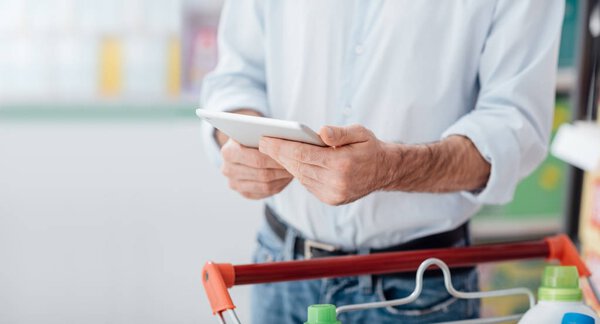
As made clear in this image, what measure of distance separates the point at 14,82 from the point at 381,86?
216 cm

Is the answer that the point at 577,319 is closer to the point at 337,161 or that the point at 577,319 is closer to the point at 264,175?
the point at 337,161

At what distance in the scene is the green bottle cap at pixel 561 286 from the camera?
1.04m

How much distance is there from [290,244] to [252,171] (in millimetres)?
285

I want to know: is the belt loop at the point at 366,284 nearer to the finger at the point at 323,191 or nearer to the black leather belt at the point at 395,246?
the black leather belt at the point at 395,246

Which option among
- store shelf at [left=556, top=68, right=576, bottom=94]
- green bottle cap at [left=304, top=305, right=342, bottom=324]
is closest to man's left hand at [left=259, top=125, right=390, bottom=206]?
green bottle cap at [left=304, top=305, right=342, bottom=324]

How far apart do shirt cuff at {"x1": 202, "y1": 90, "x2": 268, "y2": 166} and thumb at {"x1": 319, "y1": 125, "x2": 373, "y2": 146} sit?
450 millimetres

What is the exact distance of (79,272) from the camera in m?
3.14

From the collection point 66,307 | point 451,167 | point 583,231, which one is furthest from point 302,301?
point 66,307

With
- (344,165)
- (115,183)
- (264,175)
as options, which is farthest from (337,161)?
(115,183)

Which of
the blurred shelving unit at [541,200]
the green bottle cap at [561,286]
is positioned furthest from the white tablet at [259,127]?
the blurred shelving unit at [541,200]

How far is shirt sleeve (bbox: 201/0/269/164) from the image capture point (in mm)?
1562

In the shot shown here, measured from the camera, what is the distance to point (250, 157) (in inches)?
48.7

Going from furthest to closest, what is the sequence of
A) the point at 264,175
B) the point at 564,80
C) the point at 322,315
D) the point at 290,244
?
the point at 564,80 < the point at 290,244 < the point at 264,175 < the point at 322,315

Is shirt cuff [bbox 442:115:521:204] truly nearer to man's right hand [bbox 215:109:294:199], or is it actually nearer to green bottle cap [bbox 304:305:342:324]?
man's right hand [bbox 215:109:294:199]
